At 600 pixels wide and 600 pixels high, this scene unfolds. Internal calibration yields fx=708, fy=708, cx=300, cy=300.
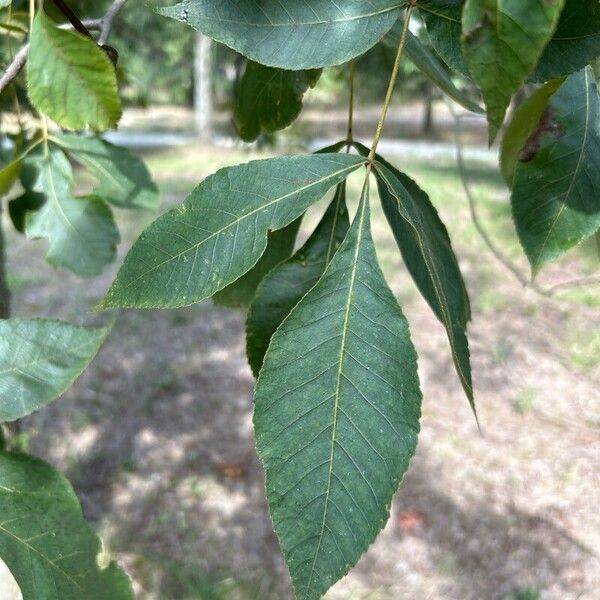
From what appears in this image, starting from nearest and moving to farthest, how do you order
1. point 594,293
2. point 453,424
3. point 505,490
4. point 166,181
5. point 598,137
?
point 598,137, point 505,490, point 453,424, point 594,293, point 166,181

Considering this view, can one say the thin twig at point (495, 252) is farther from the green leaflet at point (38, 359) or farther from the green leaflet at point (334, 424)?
the green leaflet at point (38, 359)

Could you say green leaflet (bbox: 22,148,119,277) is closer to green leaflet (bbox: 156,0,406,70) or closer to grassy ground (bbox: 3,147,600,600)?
green leaflet (bbox: 156,0,406,70)

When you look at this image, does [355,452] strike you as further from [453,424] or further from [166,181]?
[166,181]

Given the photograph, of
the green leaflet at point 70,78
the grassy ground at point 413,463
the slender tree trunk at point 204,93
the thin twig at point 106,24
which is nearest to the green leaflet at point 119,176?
the thin twig at point 106,24

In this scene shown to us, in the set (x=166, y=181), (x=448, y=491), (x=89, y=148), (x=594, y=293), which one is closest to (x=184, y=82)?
(x=166, y=181)

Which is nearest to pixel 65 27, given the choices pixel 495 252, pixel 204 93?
pixel 495 252

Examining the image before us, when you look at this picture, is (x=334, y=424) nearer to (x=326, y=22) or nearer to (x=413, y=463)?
(x=326, y=22)
